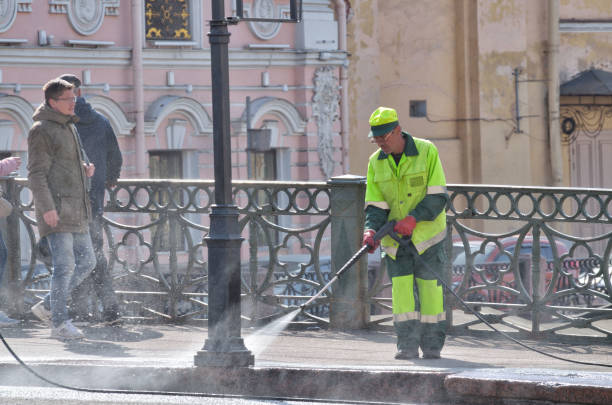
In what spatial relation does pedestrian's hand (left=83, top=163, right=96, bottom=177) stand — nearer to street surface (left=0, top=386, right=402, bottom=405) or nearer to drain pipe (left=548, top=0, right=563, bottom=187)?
street surface (left=0, top=386, right=402, bottom=405)

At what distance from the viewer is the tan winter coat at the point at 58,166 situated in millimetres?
8742

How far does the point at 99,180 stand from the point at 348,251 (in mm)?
1867

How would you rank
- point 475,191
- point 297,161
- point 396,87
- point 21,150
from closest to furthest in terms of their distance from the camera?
point 475,191 → point 21,150 → point 297,161 → point 396,87

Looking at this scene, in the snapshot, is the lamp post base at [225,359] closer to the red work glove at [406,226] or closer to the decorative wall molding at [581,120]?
the red work glove at [406,226]

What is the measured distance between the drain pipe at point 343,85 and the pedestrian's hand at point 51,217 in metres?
16.3

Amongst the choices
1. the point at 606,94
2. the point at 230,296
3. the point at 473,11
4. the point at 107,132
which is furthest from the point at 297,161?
the point at 230,296

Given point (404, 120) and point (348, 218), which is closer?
point (348, 218)

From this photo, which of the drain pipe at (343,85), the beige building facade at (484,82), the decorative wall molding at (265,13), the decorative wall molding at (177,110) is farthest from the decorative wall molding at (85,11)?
the beige building facade at (484,82)

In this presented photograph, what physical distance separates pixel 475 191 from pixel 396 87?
19.4 m

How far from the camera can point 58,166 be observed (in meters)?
8.81

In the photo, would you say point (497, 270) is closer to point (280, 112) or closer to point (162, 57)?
point (162, 57)

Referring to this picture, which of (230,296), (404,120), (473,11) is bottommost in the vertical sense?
(230,296)

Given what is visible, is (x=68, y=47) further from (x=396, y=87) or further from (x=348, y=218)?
(x=348, y=218)

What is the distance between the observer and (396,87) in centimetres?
2850
